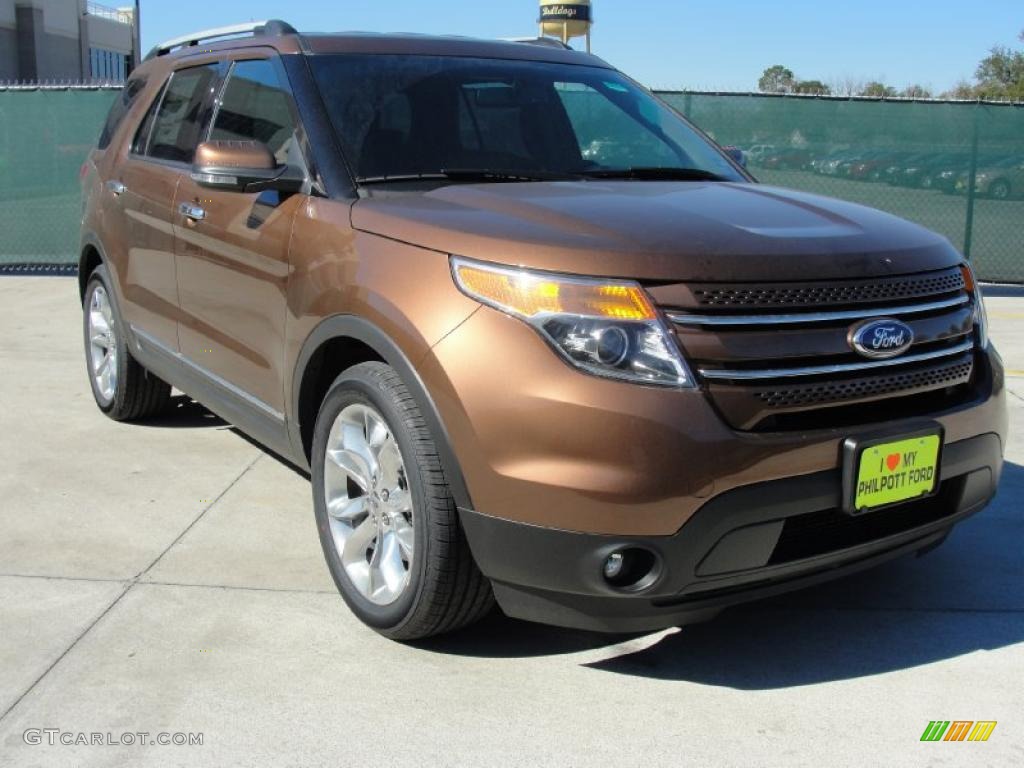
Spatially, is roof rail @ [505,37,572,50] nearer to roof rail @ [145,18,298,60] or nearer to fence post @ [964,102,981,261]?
roof rail @ [145,18,298,60]

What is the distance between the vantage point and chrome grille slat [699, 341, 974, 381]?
2799 mm

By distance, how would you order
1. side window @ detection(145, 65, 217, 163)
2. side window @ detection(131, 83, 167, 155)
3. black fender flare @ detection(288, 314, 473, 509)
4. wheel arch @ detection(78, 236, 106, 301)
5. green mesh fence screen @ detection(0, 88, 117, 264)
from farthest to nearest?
green mesh fence screen @ detection(0, 88, 117, 264) → wheel arch @ detection(78, 236, 106, 301) → side window @ detection(131, 83, 167, 155) → side window @ detection(145, 65, 217, 163) → black fender flare @ detection(288, 314, 473, 509)

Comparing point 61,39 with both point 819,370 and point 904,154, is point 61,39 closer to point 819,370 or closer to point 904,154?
point 904,154

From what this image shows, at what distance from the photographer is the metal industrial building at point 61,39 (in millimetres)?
55406

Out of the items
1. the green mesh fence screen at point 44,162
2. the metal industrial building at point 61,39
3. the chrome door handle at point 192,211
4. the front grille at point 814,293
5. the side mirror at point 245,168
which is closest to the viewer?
the front grille at point 814,293

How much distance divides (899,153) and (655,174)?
8111 mm

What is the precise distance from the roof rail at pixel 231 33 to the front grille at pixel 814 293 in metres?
2.18

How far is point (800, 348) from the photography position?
2.88 m

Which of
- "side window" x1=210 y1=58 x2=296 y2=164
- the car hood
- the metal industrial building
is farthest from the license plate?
the metal industrial building

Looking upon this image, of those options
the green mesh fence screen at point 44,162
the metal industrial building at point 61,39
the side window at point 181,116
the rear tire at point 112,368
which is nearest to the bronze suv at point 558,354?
the side window at point 181,116

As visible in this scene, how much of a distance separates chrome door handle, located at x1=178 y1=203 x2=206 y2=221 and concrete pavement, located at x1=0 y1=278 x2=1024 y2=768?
1.21m

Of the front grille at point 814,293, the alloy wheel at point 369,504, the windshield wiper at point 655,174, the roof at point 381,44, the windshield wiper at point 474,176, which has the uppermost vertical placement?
the roof at point 381,44

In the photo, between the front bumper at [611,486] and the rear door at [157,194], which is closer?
the front bumper at [611,486]

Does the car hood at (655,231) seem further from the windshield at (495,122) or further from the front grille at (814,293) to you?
the windshield at (495,122)
